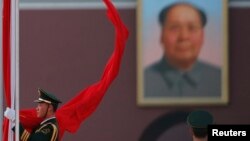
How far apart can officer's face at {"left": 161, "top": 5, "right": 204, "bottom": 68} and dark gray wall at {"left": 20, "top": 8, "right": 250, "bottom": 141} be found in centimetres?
25

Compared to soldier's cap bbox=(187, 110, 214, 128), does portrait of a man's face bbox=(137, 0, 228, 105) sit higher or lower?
higher

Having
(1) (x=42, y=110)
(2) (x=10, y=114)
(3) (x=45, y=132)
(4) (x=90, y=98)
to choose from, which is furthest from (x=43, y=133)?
(2) (x=10, y=114)

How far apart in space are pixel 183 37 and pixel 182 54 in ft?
0.45

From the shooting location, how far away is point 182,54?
7.09m

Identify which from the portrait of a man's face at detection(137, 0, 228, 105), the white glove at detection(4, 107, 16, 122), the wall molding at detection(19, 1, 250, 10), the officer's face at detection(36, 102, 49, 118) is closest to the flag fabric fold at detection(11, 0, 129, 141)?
the officer's face at detection(36, 102, 49, 118)

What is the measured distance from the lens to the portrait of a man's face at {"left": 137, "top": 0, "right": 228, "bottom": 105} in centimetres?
706

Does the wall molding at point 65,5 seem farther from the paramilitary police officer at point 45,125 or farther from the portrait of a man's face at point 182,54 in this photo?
the paramilitary police officer at point 45,125

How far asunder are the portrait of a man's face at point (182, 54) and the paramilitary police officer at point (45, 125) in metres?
2.17

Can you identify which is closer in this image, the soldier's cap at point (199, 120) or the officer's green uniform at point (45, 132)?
the soldier's cap at point (199, 120)

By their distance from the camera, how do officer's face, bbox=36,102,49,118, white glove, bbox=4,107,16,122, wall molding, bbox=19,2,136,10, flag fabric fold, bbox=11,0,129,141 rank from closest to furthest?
white glove, bbox=4,107,16,122
officer's face, bbox=36,102,49,118
flag fabric fold, bbox=11,0,129,141
wall molding, bbox=19,2,136,10

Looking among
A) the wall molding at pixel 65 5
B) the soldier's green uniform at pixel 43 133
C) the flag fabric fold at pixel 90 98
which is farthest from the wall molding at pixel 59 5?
the soldier's green uniform at pixel 43 133

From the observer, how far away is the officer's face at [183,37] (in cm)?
709

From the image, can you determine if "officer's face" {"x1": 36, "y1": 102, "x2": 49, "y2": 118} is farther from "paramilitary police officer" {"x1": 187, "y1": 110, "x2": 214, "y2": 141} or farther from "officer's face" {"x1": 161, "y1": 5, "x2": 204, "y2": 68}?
"officer's face" {"x1": 161, "y1": 5, "x2": 204, "y2": 68}

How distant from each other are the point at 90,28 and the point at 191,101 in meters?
1.01
